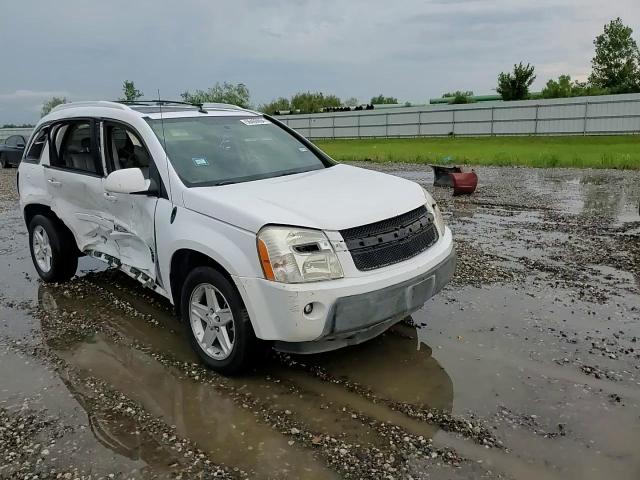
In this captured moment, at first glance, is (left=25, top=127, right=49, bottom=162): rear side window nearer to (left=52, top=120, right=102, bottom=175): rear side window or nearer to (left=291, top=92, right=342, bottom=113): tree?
(left=52, top=120, right=102, bottom=175): rear side window

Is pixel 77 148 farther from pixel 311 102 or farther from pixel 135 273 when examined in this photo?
pixel 311 102

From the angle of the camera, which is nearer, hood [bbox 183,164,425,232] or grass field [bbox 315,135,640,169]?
hood [bbox 183,164,425,232]

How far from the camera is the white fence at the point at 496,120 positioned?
3347cm

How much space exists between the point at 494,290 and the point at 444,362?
1768mm

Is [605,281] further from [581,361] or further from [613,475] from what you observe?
[613,475]

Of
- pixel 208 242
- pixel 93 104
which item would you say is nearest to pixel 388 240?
pixel 208 242

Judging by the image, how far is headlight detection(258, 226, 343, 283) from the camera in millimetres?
3535

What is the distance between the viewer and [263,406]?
3711mm

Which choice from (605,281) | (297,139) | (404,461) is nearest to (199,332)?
(404,461)

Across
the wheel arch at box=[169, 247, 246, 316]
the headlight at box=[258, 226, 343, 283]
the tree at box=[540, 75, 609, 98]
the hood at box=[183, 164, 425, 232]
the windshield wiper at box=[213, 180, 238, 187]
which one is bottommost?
the wheel arch at box=[169, 247, 246, 316]

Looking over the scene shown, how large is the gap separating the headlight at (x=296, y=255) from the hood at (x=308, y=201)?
0.21ft

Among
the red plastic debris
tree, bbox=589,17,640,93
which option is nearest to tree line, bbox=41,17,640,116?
tree, bbox=589,17,640,93

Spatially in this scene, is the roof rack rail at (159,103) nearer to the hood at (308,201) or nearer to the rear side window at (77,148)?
the rear side window at (77,148)

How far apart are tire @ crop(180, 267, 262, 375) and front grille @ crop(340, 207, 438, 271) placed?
852 millimetres
